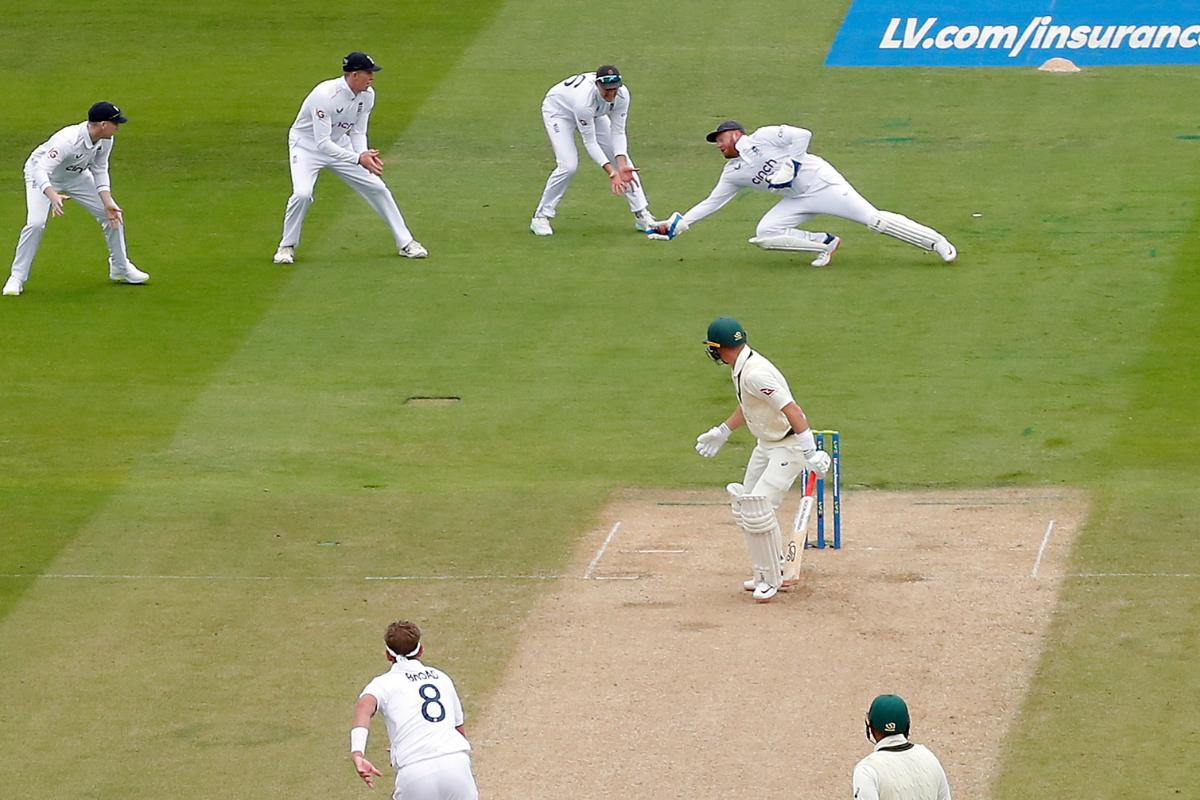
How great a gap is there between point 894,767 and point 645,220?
534 inches

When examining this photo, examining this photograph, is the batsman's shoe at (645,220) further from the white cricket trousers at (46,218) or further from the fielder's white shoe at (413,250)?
the white cricket trousers at (46,218)

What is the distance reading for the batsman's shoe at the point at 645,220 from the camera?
69.9 ft

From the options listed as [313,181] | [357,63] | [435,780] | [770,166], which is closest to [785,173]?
[770,166]

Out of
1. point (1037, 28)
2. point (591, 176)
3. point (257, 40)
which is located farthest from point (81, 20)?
point (1037, 28)

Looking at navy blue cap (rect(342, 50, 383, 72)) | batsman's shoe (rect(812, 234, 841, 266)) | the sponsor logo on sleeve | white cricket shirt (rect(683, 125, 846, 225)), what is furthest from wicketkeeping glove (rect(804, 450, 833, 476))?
the sponsor logo on sleeve

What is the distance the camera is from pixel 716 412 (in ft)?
55.2

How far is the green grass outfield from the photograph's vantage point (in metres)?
11.9

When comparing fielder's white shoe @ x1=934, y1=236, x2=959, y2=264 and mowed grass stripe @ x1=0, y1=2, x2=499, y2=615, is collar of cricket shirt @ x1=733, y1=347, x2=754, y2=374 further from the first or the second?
fielder's white shoe @ x1=934, y1=236, x2=959, y2=264

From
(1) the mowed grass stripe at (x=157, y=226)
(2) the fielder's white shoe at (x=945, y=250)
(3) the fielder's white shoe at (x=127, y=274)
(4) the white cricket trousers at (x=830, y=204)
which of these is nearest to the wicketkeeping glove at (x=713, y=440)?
(1) the mowed grass stripe at (x=157, y=226)

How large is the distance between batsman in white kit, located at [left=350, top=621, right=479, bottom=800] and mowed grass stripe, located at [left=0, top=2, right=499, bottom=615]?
15.5 ft

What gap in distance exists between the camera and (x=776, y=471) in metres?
12.9

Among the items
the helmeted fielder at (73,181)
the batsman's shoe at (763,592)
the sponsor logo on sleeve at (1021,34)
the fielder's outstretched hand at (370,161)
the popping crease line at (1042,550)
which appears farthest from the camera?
the sponsor logo on sleeve at (1021,34)

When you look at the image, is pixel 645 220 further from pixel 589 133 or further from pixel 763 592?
pixel 763 592

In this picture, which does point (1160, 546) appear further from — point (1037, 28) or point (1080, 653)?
point (1037, 28)
